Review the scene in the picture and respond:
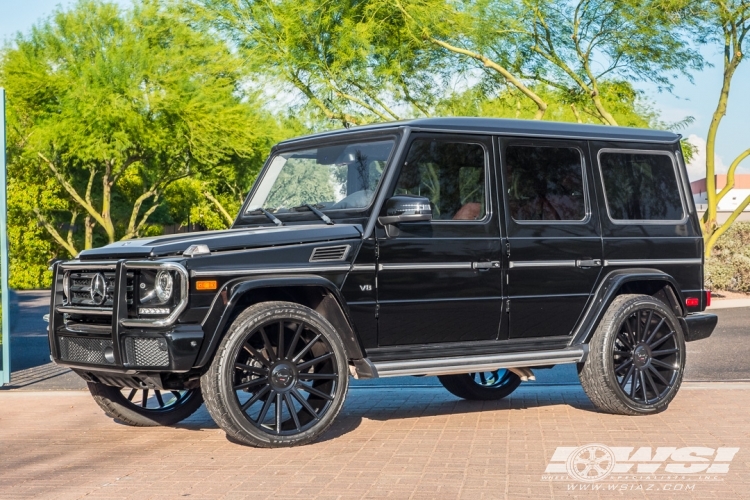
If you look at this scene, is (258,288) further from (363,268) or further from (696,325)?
(696,325)

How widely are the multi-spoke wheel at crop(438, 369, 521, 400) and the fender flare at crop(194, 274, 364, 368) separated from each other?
7.79 feet

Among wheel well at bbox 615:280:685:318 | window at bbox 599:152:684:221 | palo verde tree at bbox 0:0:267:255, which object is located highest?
palo verde tree at bbox 0:0:267:255

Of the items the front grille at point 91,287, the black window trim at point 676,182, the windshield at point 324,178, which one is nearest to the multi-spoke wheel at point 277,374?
the front grille at point 91,287

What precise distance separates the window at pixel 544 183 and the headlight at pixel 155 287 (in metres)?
2.76

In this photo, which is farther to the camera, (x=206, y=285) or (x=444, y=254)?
(x=444, y=254)

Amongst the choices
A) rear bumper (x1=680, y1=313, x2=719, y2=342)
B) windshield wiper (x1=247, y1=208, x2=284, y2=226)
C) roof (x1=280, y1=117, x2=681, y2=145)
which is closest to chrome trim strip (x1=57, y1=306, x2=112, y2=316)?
windshield wiper (x1=247, y1=208, x2=284, y2=226)

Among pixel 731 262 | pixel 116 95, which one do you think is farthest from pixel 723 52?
pixel 116 95

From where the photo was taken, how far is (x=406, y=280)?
25.6 feet

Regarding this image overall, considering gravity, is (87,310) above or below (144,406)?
above

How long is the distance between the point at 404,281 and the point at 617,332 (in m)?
1.93

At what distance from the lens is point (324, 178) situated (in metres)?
8.43

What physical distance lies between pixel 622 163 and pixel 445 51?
61.8 feet

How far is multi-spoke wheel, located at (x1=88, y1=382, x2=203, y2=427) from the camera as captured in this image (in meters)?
8.41

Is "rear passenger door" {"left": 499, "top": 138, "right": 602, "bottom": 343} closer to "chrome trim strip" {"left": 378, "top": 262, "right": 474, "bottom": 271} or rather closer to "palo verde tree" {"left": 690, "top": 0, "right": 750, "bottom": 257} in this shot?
"chrome trim strip" {"left": 378, "top": 262, "right": 474, "bottom": 271}
